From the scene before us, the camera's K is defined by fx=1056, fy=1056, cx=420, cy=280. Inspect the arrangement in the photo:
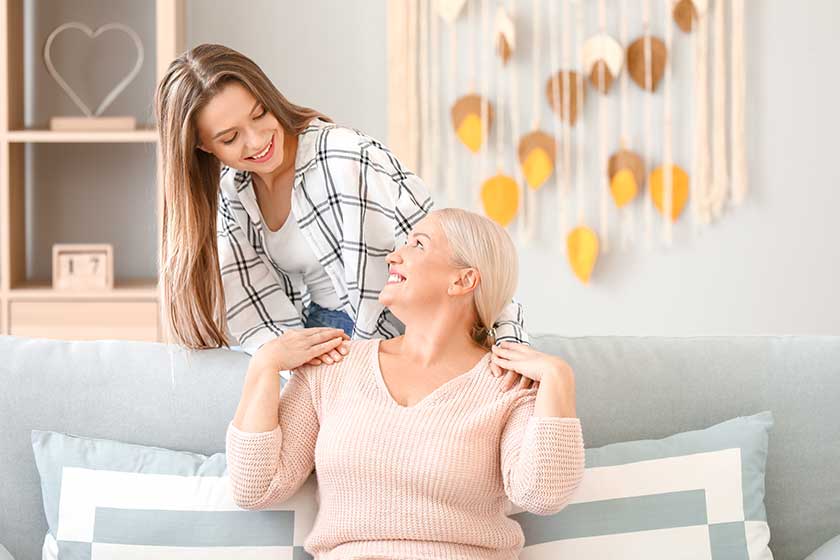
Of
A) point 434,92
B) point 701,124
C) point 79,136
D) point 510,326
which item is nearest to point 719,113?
point 701,124

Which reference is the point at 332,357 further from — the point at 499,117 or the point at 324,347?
the point at 499,117

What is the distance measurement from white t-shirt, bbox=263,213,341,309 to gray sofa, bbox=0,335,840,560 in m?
0.22

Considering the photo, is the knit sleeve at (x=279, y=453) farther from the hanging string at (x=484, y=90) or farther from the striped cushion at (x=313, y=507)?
the hanging string at (x=484, y=90)

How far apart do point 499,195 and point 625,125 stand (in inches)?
17.6

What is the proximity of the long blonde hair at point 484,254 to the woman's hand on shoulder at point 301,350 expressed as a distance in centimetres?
24

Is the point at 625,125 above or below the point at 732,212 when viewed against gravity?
above

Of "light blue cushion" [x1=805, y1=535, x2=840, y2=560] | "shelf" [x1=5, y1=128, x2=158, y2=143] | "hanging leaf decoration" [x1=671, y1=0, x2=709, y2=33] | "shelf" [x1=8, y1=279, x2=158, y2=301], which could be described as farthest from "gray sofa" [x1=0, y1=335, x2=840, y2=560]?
"hanging leaf decoration" [x1=671, y1=0, x2=709, y2=33]

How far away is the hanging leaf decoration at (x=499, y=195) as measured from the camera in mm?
3299

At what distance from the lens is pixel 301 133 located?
1.92m

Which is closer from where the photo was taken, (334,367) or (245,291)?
(334,367)

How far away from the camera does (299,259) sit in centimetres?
199

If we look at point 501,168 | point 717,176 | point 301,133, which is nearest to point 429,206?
point 301,133

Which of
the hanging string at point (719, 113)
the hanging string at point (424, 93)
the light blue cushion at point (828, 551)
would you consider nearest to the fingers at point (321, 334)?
the light blue cushion at point (828, 551)

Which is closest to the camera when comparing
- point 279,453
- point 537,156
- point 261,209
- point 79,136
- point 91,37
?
point 279,453
